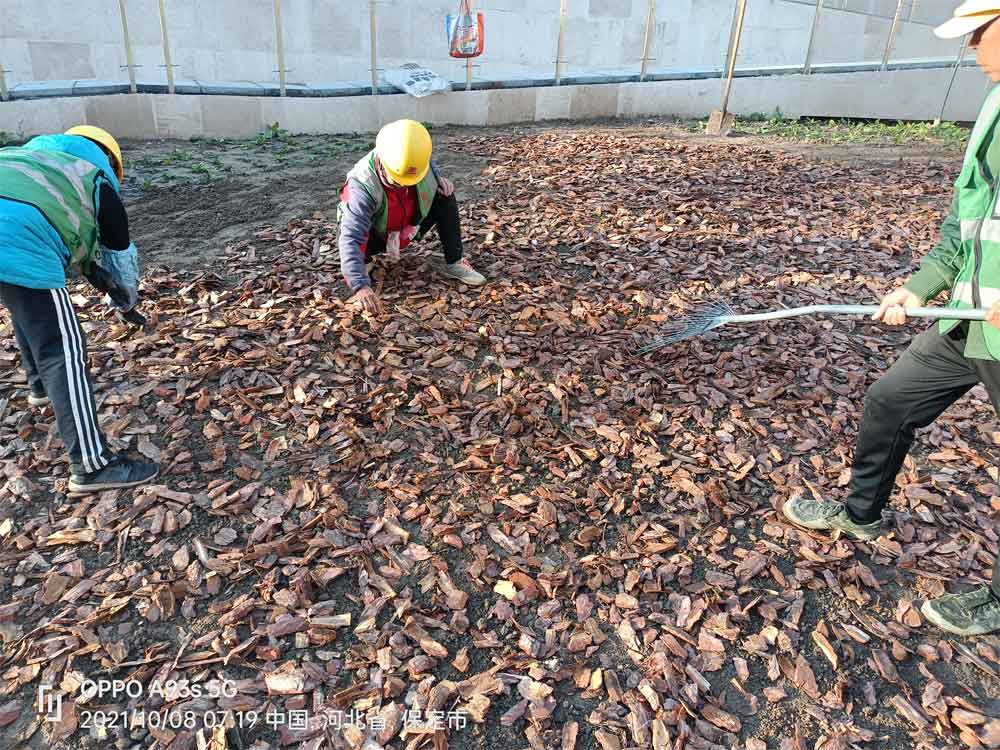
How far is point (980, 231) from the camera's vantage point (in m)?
2.14

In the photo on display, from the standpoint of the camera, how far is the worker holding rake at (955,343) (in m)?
2.09

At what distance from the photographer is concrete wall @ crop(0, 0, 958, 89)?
793 cm

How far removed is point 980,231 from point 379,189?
10.2 feet

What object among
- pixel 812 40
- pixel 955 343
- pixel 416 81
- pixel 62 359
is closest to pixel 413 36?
pixel 416 81

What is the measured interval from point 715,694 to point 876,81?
1303 cm

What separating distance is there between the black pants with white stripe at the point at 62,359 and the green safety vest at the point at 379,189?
74.5 inches

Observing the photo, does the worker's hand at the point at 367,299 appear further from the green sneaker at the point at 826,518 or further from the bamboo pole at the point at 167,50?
the bamboo pole at the point at 167,50

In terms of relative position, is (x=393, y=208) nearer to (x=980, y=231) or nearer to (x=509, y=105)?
(x=980, y=231)

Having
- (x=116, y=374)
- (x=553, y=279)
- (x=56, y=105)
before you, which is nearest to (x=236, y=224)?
(x=116, y=374)

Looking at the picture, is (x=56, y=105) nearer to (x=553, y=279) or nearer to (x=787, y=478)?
(x=553, y=279)

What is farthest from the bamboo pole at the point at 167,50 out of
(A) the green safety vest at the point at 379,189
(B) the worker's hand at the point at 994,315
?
(B) the worker's hand at the point at 994,315

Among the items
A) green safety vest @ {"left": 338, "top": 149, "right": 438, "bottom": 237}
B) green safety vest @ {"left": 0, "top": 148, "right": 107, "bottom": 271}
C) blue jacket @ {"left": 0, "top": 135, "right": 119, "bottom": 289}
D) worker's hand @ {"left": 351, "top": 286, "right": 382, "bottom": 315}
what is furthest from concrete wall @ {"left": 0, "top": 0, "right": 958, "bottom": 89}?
blue jacket @ {"left": 0, "top": 135, "right": 119, "bottom": 289}

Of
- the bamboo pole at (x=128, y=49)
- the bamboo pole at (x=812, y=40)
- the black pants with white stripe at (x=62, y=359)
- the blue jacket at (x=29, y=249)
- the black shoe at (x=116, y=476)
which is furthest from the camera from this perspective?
the bamboo pole at (x=812, y=40)

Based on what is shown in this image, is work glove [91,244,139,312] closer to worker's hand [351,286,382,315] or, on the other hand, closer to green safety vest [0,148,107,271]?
green safety vest [0,148,107,271]
